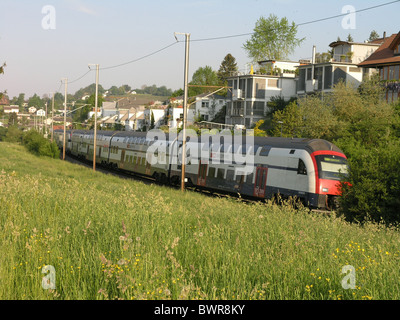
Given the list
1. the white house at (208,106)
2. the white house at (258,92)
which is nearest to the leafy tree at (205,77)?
the white house at (208,106)

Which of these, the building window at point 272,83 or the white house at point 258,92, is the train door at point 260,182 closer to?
the white house at point 258,92

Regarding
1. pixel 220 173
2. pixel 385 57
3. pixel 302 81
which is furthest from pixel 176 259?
pixel 302 81

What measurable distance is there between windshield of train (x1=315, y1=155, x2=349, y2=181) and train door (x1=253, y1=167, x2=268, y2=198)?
10.5 feet

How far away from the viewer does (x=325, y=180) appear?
939 inches

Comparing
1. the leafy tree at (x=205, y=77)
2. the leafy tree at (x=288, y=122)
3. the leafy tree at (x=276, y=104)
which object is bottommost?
the leafy tree at (x=288, y=122)

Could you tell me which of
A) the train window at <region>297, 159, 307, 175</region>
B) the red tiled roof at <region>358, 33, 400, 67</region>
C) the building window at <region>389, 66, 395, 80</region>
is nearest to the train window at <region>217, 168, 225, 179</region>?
the train window at <region>297, 159, 307, 175</region>

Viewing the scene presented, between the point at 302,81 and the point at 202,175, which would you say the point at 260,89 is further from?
the point at 202,175

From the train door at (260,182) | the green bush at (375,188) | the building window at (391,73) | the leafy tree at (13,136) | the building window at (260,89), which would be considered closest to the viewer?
the green bush at (375,188)

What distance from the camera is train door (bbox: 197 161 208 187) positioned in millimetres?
32025

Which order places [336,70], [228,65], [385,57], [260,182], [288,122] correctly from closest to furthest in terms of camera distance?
→ 1. [260,182]
2. [385,57]
3. [288,122]
4. [336,70]
5. [228,65]

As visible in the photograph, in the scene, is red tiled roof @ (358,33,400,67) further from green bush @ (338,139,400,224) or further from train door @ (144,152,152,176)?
green bush @ (338,139,400,224)

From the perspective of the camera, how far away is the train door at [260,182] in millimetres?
26541

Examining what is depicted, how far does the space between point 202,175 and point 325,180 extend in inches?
392
